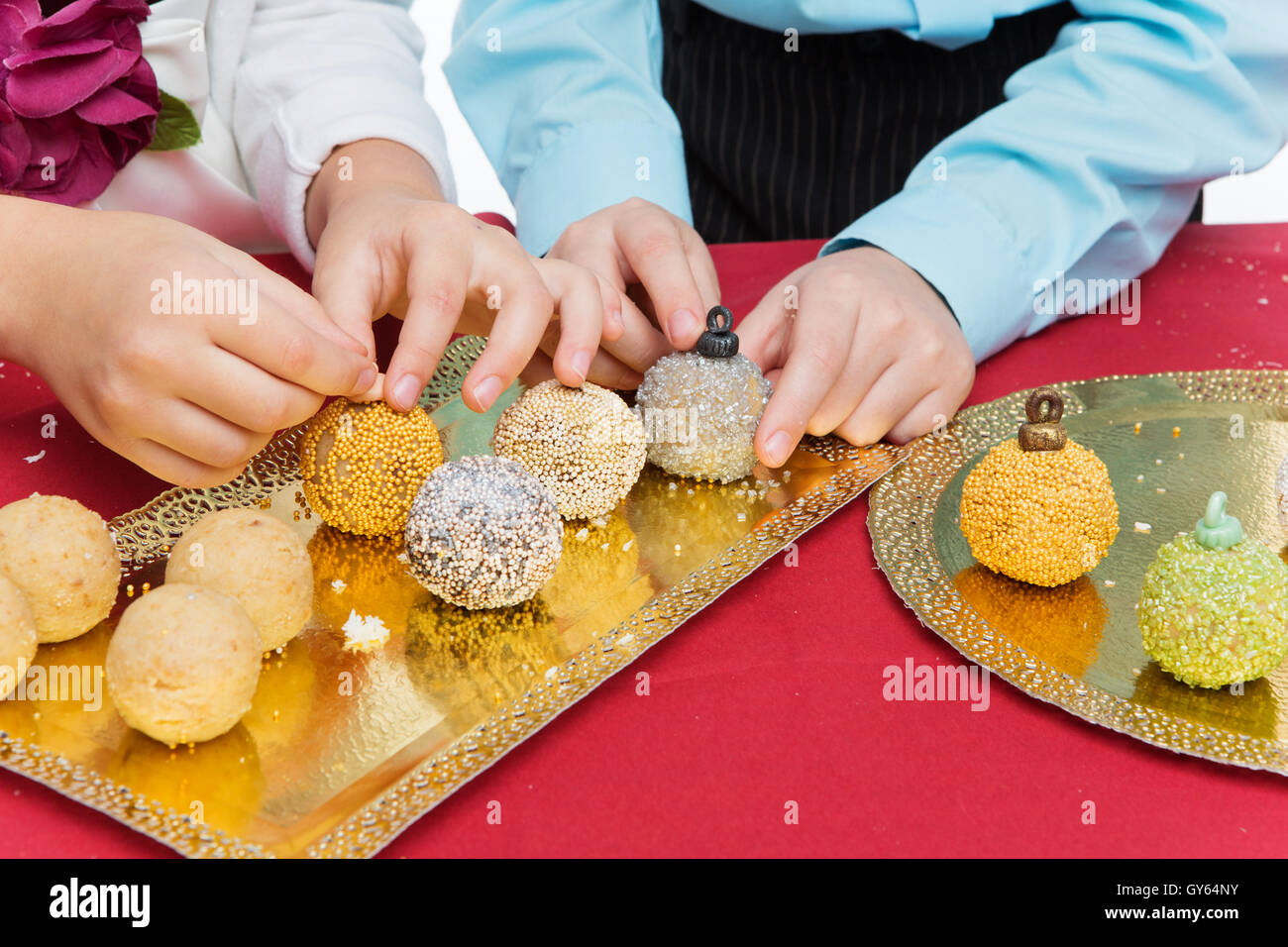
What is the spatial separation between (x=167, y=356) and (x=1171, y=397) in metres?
0.79

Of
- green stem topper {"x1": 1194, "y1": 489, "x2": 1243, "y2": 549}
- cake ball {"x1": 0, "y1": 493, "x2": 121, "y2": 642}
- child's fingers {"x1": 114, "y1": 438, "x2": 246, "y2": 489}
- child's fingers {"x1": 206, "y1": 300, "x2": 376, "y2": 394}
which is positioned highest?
green stem topper {"x1": 1194, "y1": 489, "x2": 1243, "y2": 549}

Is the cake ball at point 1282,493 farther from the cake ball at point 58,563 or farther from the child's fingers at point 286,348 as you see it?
the cake ball at point 58,563

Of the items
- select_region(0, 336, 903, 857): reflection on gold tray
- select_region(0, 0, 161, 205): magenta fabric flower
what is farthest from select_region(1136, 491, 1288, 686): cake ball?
select_region(0, 0, 161, 205): magenta fabric flower

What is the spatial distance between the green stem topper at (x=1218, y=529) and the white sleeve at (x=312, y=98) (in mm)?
810

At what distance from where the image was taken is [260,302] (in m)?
0.71

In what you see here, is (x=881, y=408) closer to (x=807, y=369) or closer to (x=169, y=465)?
(x=807, y=369)

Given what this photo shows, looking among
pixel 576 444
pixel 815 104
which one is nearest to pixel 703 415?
pixel 576 444

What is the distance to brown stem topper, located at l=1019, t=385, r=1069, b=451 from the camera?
0.73m

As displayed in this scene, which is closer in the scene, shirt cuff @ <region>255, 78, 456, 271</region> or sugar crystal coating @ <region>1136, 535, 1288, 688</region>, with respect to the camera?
sugar crystal coating @ <region>1136, 535, 1288, 688</region>

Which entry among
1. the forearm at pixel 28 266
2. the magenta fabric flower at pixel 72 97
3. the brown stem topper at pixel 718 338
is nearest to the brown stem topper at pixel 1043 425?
the brown stem topper at pixel 718 338

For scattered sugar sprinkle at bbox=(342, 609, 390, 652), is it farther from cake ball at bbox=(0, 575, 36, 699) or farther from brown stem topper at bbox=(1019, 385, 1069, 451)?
brown stem topper at bbox=(1019, 385, 1069, 451)

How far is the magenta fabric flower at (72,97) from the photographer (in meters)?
0.92

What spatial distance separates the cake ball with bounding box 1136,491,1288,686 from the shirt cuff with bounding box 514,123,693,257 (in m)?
0.70

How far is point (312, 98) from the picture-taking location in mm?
1124
